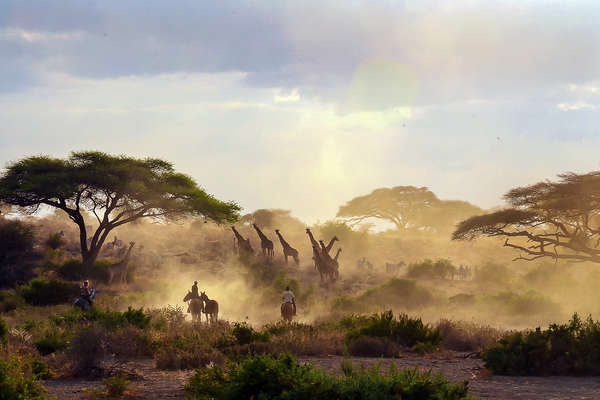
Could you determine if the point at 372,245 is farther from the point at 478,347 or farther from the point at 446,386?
the point at 446,386

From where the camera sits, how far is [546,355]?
13.5 metres

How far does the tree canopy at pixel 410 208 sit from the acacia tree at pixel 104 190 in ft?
101

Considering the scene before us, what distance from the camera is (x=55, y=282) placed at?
31406mm

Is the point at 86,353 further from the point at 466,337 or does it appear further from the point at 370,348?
the point at 466,337

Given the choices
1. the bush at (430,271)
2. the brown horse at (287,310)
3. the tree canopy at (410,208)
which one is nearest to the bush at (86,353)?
the brown horse at (287,310)

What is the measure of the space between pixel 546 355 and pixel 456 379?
229 cm

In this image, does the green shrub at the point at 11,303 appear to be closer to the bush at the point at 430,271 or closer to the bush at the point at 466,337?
the bush at the point at 466,337

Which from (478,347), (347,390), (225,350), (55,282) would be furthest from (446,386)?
(55,282)

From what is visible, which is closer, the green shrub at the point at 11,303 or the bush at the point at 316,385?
the bush at the point at 316,385

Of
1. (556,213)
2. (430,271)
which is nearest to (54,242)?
(430,271)

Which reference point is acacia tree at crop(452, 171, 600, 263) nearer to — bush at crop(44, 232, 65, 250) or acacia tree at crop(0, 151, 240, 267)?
acacia tree at crop(0, 151, 240, 267)

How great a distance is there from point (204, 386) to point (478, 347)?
31.7ft

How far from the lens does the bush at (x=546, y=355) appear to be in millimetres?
13203

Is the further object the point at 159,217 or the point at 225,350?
the point at 159,217
